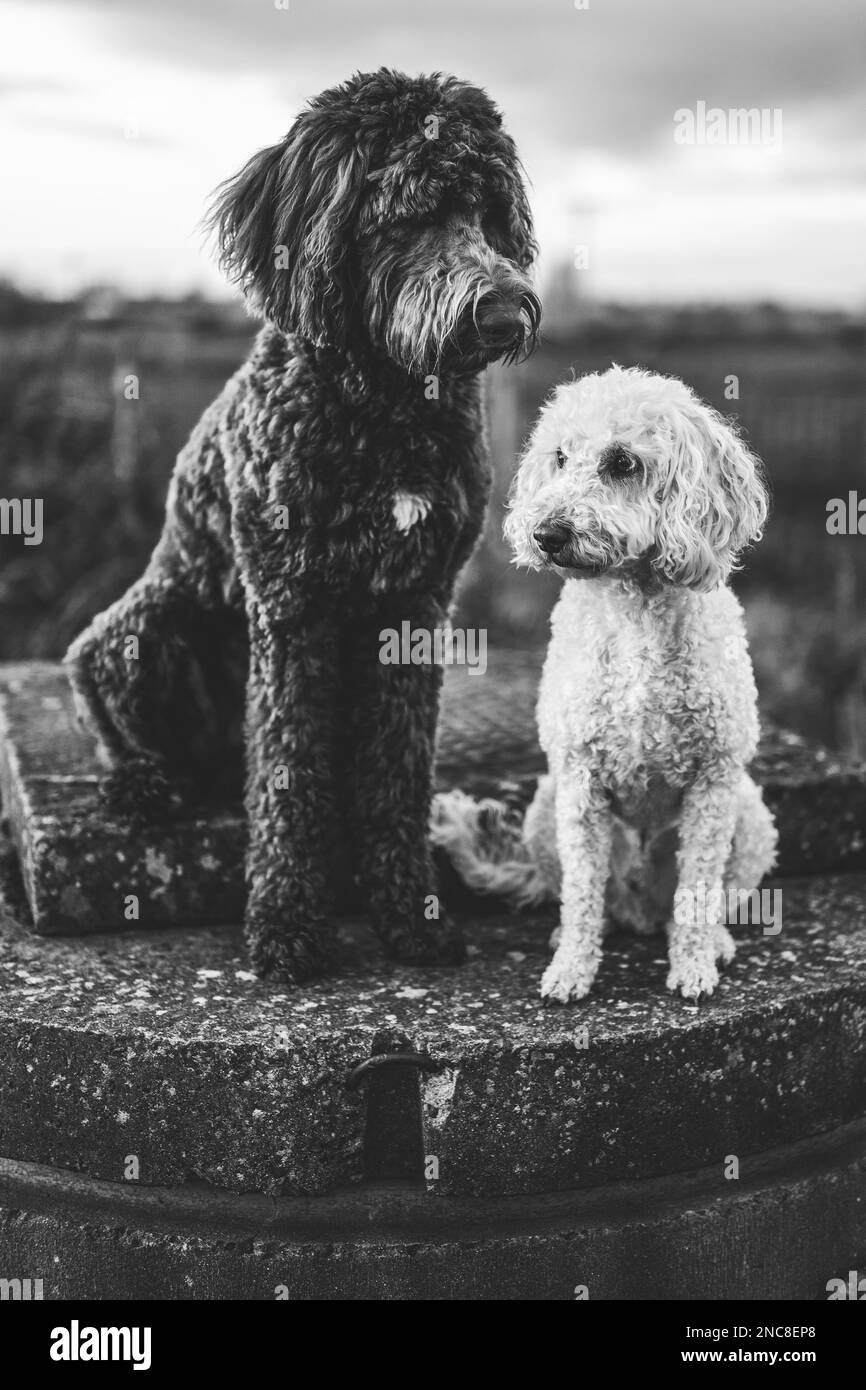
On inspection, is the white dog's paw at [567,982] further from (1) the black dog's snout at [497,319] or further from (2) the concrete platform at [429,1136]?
(1) the black dog's snout at [497,319]

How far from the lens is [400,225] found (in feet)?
10.3

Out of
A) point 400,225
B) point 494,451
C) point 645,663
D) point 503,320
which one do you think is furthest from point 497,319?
point 494,451

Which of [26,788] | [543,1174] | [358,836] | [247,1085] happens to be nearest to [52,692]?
[26,788]

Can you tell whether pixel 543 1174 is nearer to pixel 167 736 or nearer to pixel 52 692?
pixel 167 736

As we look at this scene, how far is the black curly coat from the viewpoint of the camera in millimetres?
3102

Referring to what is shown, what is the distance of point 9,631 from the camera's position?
734 cm

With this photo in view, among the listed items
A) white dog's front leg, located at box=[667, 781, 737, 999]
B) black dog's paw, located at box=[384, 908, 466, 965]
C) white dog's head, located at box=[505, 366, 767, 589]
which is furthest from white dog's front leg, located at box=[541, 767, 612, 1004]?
white dog's head, located at box=[505, 366, 767, 589]

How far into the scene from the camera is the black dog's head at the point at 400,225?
119 inches

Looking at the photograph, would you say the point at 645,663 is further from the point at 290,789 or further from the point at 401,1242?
the point at 401,1242

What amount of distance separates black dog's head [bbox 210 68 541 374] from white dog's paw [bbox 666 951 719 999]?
148cm

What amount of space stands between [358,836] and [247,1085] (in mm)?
770

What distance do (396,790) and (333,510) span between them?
2.43ft

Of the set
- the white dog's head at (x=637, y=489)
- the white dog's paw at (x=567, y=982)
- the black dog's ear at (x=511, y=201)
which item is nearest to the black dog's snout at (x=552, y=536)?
the white dog's head at (x=637, y=489)

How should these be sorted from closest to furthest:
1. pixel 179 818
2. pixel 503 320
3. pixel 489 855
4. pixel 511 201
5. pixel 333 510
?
pixel 503 320 < pixel 511 201 < pixel 333 510 < pixel 179 818 < pixel 489 855
